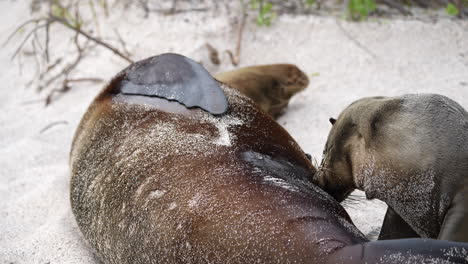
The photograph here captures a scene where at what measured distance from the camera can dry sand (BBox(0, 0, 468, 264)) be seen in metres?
3.09

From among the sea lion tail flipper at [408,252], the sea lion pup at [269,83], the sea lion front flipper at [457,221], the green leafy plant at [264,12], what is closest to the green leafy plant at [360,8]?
the green leafy plant at [264,12]

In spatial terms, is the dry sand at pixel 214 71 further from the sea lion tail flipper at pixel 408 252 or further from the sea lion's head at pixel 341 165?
the sea lion tail flipper at pixel 408 252

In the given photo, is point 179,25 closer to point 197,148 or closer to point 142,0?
point 142,0

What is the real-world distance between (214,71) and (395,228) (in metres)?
3.06

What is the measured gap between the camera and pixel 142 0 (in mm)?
6062

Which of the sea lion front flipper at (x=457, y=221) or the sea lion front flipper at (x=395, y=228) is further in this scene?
the sea lion front flipper at (x=395, y=228)

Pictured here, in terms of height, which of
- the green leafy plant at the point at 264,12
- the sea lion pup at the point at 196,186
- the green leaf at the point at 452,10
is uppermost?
the sea lion pup at the point at 196,186

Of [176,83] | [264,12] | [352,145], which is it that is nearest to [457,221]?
[352,145]

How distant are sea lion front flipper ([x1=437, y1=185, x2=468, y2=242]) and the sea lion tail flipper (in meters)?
0.33

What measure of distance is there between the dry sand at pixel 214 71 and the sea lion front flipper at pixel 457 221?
793mm

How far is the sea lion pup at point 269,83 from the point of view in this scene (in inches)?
160

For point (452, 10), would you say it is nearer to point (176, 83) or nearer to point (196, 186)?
point (176, 83)

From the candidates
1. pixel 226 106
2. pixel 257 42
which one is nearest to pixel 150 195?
pixel 226 106

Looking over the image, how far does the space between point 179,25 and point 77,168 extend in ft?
10.0
